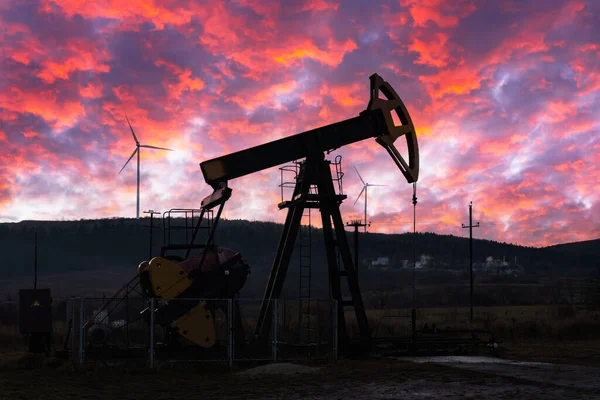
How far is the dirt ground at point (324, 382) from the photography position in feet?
36.4

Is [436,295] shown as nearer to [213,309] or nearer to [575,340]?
[575,340]

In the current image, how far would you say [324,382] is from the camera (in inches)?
487

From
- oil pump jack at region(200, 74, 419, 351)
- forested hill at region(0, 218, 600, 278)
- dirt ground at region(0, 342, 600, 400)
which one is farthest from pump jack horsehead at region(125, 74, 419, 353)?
forested hill at region(0, 218, 600, 278)

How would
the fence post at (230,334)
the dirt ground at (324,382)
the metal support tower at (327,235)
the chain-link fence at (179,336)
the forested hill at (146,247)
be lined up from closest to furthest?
1. the dirt ground at (324,382)
2. the chain-link fence at (179,336)
3. the fence post at (230,334)
4. the metal support tower at (327,235)
5. the forested hill at (146,247)

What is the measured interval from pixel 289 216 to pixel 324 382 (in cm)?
485

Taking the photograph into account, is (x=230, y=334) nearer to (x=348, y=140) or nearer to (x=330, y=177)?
(x=330, y=177)

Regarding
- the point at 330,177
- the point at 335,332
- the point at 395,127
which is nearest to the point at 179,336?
the point at 335,332

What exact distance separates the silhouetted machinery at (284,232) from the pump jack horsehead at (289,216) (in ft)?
0.07

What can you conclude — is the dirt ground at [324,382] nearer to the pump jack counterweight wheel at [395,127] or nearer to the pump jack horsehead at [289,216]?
the pump jack horsehead at [289,216]

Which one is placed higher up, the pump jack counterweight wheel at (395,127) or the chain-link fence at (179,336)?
the pump jack counterweight wheel at (395,127)

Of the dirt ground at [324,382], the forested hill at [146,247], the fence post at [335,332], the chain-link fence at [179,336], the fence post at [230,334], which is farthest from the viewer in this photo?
the forested hill at [146,247]

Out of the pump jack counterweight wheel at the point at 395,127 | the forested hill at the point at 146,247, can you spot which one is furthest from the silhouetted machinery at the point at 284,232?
the forested hill at the point at 146,247

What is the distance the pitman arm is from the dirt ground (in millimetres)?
4274

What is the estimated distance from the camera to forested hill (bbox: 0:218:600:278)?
99.9 m
